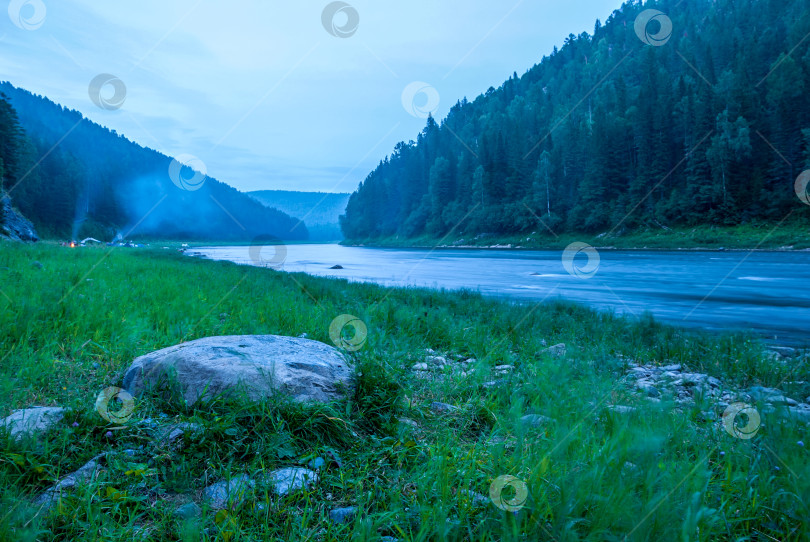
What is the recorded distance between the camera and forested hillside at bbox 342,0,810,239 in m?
55.4

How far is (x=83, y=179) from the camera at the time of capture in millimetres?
92500

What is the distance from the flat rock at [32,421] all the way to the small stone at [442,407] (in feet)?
10.1

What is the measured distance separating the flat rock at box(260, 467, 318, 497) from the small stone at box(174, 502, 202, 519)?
15.3 inches

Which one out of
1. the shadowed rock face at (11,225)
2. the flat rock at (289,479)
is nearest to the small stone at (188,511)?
the flat rock at (289,479)

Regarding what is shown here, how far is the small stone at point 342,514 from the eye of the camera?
7.97 ft

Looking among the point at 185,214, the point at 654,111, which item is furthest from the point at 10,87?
the point at 654,111

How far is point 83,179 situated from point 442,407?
115m

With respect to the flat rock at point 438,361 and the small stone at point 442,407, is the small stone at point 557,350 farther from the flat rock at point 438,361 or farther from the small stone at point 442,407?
the small stone at point 442,407

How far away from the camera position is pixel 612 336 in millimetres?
9219

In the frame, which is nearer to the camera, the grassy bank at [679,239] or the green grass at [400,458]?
the green grass at [400,458]

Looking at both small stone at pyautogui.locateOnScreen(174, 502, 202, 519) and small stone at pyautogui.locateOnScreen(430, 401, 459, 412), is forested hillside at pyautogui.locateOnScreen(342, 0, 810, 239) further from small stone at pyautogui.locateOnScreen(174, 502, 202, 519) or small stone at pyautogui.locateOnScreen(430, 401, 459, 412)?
small stone at pyautogui.locateOnScreen(174, 502, 202, 519)

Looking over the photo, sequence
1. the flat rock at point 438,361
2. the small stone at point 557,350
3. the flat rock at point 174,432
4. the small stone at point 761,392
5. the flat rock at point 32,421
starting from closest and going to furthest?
the flat rock at point 32,421, the flat rock at point 174,432, the small stone at point 761,392, the flat rock at point 438,361, the small stone at point 557,350

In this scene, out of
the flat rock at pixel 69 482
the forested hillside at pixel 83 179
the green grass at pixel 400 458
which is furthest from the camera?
the forested hillside at pixel 83 179

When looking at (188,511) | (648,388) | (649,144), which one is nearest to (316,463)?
(188,511)
